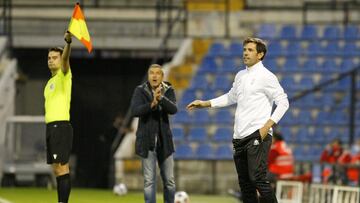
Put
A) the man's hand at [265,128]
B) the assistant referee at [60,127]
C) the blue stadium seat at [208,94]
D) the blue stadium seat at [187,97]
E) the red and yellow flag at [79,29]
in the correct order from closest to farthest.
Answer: the man's hand at [265,128] → the red and yellow flag at [79,29] → the assistant referee at [60,127] → the blue stadium seat at [187,97] → the blue stadium seat at [208,94]

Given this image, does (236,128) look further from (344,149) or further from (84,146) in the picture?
(84,146)

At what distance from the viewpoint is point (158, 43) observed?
26.1 metres

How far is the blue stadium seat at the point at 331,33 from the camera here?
25.6 m

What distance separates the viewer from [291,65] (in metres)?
25.0

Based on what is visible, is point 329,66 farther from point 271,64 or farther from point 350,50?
point 271,64

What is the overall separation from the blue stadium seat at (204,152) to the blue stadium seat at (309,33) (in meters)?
4.07

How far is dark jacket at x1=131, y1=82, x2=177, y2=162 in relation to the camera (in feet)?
39.4

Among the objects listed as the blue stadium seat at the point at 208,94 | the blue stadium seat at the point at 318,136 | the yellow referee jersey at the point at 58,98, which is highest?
the yellow referee jersey at the point at 58,98

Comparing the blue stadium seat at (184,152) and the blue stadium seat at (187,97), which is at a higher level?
the blue stadium seat at (187,97)

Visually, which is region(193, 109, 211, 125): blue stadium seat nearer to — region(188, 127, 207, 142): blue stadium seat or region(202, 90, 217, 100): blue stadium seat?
region(188, 127, 207, 142): blue stadium seat

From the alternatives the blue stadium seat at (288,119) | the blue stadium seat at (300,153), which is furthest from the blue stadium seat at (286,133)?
the blue stadium seat at (300,153)

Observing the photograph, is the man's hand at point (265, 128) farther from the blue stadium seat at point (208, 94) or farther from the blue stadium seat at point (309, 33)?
the blue stadium seat at point (309, 33)

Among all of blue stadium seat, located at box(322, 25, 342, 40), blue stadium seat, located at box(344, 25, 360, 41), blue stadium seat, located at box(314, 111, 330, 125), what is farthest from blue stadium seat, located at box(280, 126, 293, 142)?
blue stadium seat, located at box(344, 25, 360, 41)

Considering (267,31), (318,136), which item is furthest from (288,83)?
(267,31)
